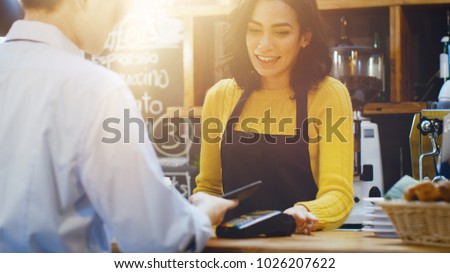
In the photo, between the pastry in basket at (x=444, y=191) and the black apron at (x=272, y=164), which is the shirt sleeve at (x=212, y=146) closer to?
the black apron at (x=272, y=164)

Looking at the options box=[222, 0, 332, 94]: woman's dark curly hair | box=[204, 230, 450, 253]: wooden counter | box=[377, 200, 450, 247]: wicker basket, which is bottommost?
box=[204, 230, 450, 253]: wooden counter

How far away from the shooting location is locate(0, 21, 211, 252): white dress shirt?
111cm

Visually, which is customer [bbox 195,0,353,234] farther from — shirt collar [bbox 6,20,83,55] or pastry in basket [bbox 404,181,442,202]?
shirt collar [bbox 6,20,83,55]

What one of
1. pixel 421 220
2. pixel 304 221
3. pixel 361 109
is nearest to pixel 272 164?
pixel 304 221

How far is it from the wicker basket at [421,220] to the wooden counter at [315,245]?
0.02 meters

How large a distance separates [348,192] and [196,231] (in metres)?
0.65

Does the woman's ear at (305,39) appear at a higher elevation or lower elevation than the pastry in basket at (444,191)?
higher

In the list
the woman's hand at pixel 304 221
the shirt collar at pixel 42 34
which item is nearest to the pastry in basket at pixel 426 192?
the woman's hand at pixel 304 221

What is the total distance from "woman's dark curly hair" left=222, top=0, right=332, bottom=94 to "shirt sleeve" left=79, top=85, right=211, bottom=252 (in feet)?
2.17

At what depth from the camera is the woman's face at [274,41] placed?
169 cm

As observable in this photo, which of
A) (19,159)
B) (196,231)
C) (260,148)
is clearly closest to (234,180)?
(260,148)

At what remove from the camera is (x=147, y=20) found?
2.03m

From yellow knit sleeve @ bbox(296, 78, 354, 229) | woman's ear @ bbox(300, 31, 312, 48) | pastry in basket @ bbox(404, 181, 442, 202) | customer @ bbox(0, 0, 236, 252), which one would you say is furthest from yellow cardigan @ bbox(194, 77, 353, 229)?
customer @ bbox(0, 0, 236, 252)
